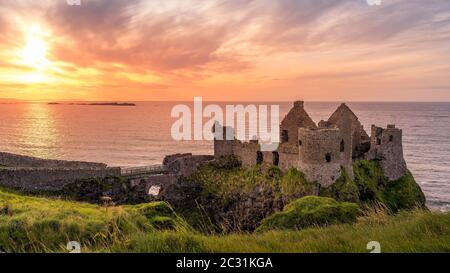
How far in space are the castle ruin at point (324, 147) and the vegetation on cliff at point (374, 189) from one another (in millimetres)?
599

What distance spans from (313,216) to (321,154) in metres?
15.7

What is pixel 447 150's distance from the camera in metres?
92.1

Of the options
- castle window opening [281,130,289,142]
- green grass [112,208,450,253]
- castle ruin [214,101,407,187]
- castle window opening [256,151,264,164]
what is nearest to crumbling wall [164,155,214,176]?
castle ruin [214,101,407,187]

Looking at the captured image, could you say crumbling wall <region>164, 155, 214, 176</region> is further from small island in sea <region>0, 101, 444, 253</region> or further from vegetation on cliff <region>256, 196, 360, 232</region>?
vegetation on cliff <region>256, 196, 360, 232</region>

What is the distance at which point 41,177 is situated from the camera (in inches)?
1292

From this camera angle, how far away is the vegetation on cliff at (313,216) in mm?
12814

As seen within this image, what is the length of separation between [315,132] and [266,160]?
7.33 m

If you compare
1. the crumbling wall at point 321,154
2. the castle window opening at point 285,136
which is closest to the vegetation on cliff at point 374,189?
the crumbling wall at point 321,154

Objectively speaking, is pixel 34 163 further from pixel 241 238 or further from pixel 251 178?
pixel 241 238

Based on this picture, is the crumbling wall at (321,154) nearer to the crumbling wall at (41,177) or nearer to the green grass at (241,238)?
the crumbling wall at (41,177)

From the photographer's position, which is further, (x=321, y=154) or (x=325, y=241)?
(x=321, y=154)

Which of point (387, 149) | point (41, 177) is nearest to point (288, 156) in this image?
point (387, 149)

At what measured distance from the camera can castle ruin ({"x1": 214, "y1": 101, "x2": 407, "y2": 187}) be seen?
29.1 metres
